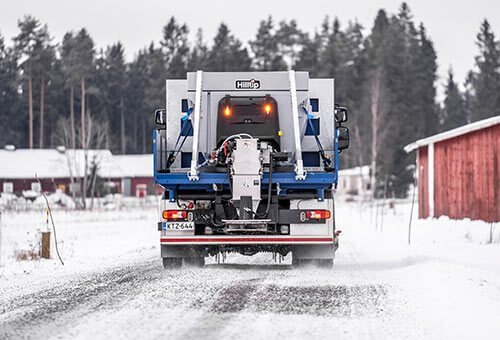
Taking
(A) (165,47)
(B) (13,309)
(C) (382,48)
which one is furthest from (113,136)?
(B) (13,309)

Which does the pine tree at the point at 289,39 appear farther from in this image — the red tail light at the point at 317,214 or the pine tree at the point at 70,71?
the red tail light at the point at 317,214

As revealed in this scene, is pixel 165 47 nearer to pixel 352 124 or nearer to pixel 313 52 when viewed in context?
pixel 313 52

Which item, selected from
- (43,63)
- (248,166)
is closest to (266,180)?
(248,166)

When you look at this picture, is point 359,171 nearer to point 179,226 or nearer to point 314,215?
point 314,215

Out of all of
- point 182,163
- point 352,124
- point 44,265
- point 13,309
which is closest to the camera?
point 13,309

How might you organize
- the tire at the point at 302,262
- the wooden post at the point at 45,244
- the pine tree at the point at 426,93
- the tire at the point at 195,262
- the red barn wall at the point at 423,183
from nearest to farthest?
the tire at the point at 302,262 < the tire at the point at 195,262 < the wooden post at the point at 45,244 < the red barn wall at the point at 423,183 < the pine tree at the point at 426,93

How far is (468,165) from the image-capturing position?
85.6 feet

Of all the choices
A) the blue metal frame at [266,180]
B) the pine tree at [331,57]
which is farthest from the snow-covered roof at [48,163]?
the blue metal frame at [266,180]

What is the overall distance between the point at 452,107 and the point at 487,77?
62.1 ft

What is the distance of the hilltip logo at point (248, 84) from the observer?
43.3 ft

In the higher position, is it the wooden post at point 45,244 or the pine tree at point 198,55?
the pine tree at point 198,55

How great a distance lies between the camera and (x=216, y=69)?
87.2m

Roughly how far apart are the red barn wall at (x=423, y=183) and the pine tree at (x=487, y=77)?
47.6 meters

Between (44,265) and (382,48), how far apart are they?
72.3 m
